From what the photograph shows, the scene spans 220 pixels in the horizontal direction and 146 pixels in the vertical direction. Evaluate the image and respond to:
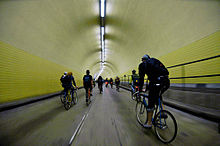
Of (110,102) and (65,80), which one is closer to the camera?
(65,80)

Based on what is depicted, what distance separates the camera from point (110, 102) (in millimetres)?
5996

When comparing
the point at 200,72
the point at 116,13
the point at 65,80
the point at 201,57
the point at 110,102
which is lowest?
the point at 110,102

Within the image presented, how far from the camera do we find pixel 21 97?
5.71 m

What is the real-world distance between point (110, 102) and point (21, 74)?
599 cm

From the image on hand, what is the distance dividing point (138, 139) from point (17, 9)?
24.9ft

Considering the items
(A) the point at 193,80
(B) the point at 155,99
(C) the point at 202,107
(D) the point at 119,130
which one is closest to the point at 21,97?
(D) the point at 119,130

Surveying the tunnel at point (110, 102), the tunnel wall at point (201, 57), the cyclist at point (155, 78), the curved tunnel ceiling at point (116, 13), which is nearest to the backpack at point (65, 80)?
the tunnel at point (110, 102)

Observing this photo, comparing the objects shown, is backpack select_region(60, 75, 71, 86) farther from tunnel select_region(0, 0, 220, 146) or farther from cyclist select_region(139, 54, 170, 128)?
cyclist select_region(139, 54, 170, 128)

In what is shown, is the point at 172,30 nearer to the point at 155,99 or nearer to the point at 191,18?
the point at 191,18

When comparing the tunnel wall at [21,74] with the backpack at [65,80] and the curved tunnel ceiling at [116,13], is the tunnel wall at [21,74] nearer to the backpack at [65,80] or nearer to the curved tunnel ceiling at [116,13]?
the curved tunnel ceiling at [116,13]

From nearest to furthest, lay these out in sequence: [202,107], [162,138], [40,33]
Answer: [162,138] → [202,107] → [40,33]

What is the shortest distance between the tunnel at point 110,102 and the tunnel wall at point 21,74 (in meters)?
0.04

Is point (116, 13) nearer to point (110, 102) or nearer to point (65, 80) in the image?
point (65, 80)

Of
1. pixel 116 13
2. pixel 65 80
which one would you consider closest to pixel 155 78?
pixel 65 80
